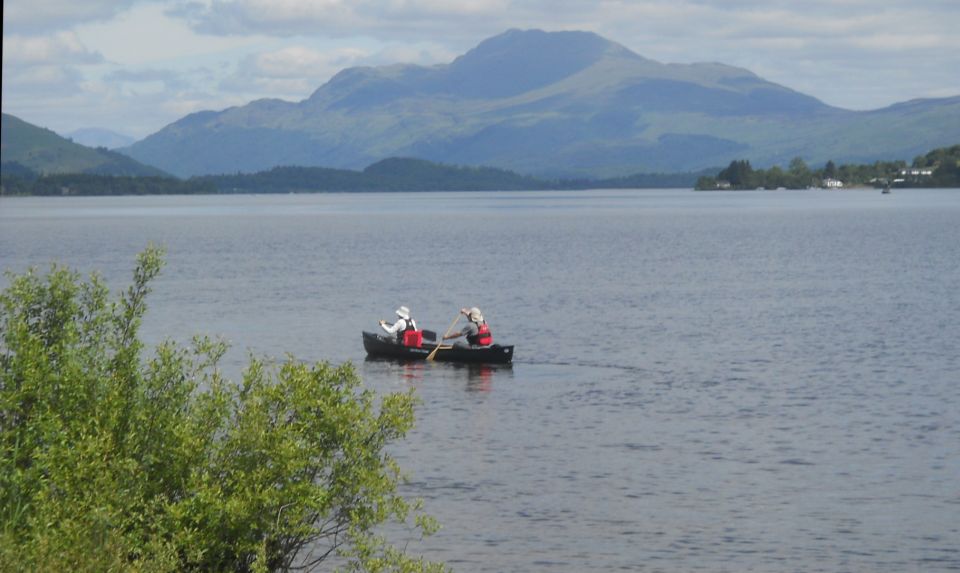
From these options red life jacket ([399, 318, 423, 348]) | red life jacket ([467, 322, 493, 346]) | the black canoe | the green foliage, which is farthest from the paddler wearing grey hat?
the green foliage

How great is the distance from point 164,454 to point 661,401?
2821 cm

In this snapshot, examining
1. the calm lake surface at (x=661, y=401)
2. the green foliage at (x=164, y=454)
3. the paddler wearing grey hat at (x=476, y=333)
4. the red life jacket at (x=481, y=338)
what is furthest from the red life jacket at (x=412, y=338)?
the green foliage at (x=164, y=454)

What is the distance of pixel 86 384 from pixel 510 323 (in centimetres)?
5268

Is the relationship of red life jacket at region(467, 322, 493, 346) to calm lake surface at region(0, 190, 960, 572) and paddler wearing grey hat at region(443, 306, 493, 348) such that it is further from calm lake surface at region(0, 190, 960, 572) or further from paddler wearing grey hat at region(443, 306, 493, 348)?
calm lake surface at region(0, 190, 960, 572)

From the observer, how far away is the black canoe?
5466 centimetres

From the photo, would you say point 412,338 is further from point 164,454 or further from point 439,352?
point 164,454

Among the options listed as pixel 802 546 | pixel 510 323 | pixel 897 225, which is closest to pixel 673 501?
pixel 802 546

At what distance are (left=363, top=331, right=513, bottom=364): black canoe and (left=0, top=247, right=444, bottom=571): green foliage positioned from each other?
104 ft

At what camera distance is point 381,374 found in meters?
54.2

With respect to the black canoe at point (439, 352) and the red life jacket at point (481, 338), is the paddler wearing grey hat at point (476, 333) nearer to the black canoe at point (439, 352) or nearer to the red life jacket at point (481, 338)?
the red life jacket at point (481, 338)

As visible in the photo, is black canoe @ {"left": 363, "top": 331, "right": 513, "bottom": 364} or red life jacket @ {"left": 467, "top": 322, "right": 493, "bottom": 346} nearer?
black canoe @ {"left": 363, "top": 331, "right": 513, "bottom": 364}

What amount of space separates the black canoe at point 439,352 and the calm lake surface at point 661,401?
614mm

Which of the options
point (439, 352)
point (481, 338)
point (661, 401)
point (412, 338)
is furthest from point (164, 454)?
point (412, 338)

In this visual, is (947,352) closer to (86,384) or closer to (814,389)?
(814,389)
